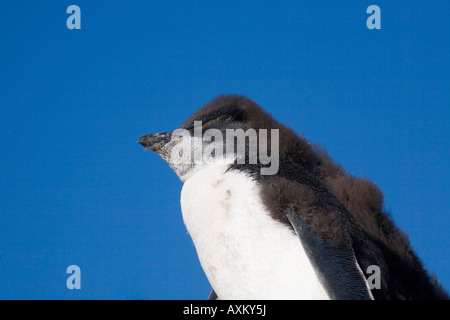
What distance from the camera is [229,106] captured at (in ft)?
9.53

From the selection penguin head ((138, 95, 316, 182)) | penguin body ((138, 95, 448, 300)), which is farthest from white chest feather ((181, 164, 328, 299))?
penguin head ((138, 95, 316, 182))

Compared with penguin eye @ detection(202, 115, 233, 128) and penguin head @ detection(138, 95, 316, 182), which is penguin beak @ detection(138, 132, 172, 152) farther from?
penguin eye @ detection(202, 115, 233, 128)

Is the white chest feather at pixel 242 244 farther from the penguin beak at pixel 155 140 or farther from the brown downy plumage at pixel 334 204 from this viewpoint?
the penguin beak at pixel 155 140

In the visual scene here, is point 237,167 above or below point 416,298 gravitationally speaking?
above

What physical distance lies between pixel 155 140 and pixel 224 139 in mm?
411

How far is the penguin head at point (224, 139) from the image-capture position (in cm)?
268

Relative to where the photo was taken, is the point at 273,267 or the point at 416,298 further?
the point at 416,298

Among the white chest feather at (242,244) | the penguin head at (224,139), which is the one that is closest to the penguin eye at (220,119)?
the penguin head at (224,139)

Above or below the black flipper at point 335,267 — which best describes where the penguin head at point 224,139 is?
above

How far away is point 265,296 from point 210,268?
34 centimetres

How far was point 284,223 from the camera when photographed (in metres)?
2.34
